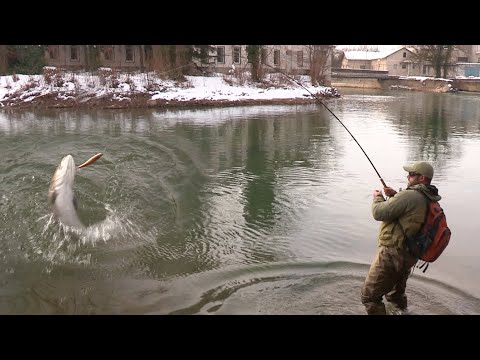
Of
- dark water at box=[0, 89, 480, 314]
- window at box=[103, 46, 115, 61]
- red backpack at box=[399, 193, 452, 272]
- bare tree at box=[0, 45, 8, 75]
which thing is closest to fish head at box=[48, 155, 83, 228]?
dark water at box=[0, 89, 480, 314]

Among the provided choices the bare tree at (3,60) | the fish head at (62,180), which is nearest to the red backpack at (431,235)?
the fish head at (62,180)

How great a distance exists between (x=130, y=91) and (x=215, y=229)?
1085 inches

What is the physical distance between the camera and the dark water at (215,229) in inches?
245

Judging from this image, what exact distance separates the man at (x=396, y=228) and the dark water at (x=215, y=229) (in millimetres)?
537

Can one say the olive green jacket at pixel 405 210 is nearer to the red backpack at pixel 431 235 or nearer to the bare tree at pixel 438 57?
the red backpack at pixel 431 235

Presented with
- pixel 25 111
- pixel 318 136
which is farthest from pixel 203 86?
pixel 318 136

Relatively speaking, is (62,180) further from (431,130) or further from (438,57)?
(438,57)

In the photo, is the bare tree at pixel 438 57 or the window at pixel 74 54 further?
the bare tree at pixel 438 57

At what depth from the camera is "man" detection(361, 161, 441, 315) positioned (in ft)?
16.3

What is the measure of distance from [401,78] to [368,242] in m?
59.5

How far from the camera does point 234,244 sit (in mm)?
8008

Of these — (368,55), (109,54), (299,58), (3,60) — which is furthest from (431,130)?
(368,55)

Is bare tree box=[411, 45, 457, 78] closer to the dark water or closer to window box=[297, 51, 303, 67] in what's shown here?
window box=[297, 51, 303, 67]

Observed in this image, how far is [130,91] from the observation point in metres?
34.3
